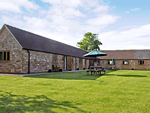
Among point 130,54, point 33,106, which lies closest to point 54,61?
point 33,106

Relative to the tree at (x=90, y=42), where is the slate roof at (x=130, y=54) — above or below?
below

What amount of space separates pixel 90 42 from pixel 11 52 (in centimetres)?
4327

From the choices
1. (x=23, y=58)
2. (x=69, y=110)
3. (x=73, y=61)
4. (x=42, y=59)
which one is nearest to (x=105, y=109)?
(x=69, y=110)

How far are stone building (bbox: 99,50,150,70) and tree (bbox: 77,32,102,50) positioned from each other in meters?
18.9

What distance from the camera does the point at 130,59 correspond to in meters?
35.2

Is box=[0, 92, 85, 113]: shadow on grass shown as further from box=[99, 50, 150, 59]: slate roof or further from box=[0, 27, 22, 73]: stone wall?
box=[99, 50, 150, 59]: slate roof

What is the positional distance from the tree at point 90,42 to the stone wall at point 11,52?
4196 cm

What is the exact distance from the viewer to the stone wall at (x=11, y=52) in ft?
54.6

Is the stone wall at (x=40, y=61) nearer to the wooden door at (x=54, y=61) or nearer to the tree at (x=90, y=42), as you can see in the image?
the wooden door at (x=54, y=61)

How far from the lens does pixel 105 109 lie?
3.96 m

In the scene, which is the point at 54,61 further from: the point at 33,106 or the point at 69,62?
the point at 33,106

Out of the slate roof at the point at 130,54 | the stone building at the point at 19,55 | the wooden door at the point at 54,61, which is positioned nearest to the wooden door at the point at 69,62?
the wooden door at the point at 54,61

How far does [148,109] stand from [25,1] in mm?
10201

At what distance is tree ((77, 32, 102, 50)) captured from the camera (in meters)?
57.7
